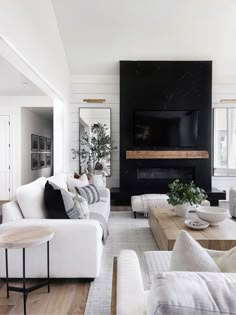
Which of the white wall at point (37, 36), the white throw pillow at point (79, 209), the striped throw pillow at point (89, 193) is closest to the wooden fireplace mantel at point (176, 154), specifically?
the striped throw pillow at point (89, 193)

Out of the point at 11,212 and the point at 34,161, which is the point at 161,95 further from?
the point at 11,212

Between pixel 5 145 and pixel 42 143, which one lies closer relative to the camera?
pixel 5 145

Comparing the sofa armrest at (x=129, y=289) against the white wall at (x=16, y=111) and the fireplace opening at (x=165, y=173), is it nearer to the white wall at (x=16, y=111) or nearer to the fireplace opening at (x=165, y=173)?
the fireplace opening at (x=165, y=173)

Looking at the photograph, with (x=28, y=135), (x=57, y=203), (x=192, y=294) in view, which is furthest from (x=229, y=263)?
(x=28, y=135)

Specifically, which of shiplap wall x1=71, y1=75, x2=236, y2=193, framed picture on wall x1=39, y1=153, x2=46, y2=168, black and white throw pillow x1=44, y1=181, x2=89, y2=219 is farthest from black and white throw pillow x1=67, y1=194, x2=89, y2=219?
framed picture on wall x1=39, y1=153, x2=46, y2=168

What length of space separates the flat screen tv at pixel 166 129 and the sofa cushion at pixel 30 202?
3.70 meters

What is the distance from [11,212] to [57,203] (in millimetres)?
445

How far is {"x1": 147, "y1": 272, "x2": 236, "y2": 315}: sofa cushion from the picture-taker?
0.72 m

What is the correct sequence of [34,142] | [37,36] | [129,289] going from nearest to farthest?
1. [129,289]
2. [37,36]
3. [34,142]

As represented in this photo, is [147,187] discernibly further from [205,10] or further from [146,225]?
[205,10]

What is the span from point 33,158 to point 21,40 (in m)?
5.19

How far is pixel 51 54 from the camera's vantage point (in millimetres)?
4684

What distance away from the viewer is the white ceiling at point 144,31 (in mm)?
4980

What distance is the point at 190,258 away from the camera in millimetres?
1012
